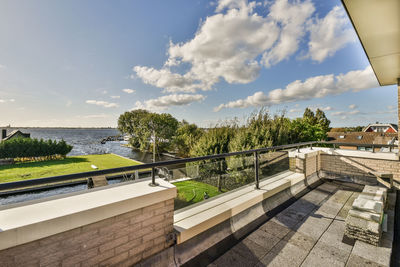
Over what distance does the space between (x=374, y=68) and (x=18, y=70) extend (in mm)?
47014

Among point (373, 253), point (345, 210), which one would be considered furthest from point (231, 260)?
point (345, 210)

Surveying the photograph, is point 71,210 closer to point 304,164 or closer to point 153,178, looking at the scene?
point 153,178

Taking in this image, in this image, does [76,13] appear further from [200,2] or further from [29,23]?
[200,2]

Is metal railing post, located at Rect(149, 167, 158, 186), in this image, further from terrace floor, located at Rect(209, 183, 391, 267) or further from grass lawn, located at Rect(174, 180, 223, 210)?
terrace floor, located at Rect(209, 183, 391, 267)

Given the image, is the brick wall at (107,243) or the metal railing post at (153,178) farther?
the metal railing post at (153,178)

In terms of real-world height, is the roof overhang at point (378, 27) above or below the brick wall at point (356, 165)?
above

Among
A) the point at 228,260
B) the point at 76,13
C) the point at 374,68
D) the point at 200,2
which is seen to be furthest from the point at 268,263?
the point at 76,13

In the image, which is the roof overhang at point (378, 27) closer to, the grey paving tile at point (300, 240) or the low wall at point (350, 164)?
the low wall at point (350, 164)

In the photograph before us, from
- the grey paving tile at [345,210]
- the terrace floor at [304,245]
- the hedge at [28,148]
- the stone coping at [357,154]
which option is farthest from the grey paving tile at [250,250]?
the hedge at [28,148]

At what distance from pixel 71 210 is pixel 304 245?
2515 millimetres

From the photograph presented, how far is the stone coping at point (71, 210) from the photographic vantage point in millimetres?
1022

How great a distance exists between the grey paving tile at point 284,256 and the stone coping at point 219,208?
621 millimetres

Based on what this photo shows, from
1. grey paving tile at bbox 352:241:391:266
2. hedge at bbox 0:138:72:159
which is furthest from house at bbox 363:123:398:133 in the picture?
hedge at bbox 0:138:72:159

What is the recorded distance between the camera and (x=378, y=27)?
2.30 metres
